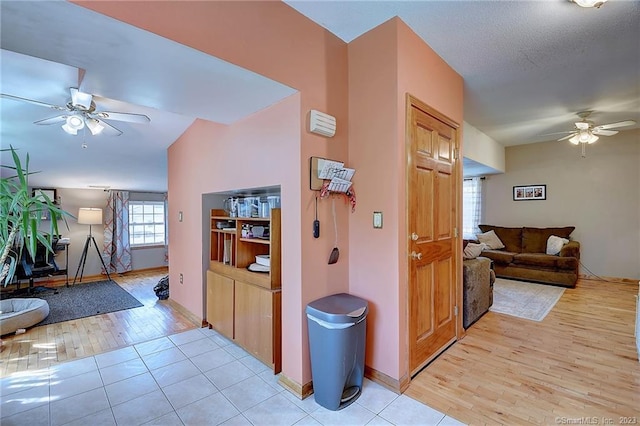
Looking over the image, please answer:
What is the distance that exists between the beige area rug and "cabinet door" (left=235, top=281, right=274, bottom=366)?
9.72 ft

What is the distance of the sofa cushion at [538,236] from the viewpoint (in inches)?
211

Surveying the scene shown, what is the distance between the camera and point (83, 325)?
11.8ft

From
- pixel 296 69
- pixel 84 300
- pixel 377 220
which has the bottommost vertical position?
pixel 84 300

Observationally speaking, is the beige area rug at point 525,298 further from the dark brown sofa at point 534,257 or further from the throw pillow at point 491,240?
the throw pillow at point 491,240

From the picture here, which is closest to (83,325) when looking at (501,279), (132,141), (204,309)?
(204,309)

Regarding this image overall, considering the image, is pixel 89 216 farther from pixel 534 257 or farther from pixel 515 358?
pixel 534 257

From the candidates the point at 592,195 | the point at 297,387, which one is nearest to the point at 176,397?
the point at 297,387

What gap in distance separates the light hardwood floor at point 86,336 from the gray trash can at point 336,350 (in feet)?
6.95

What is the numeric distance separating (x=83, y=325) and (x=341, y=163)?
3.82 m

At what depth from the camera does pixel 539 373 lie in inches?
90.3

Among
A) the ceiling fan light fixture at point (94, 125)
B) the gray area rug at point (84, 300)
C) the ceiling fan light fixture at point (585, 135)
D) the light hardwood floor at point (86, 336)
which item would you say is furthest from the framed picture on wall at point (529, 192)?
the gray area rug at point (84, 300)

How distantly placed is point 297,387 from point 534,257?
193 inches

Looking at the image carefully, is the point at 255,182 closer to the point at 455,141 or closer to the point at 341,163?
the point at 341,163

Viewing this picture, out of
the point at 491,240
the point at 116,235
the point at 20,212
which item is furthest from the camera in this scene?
the point at 116,235
